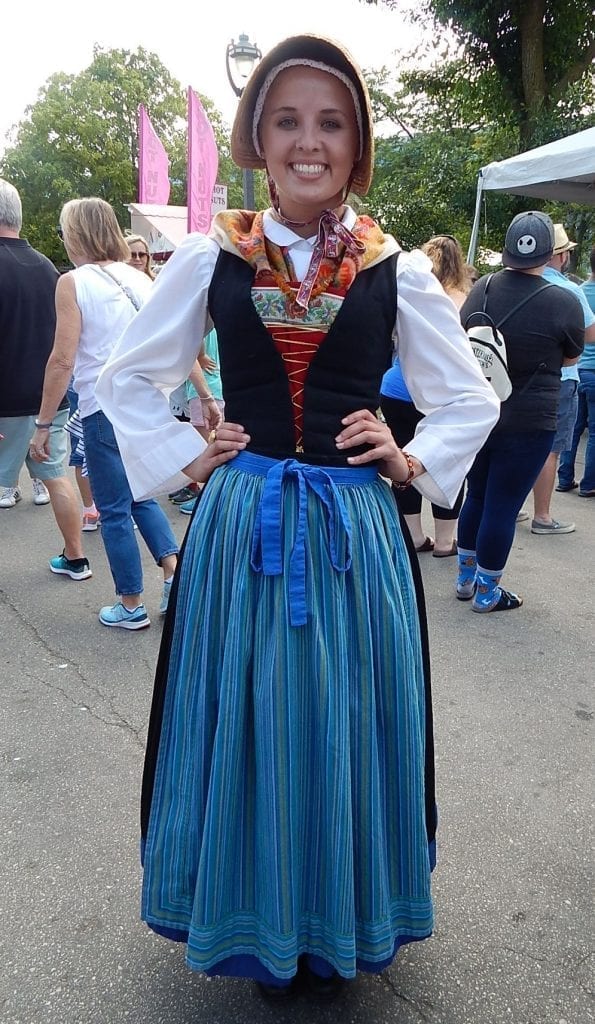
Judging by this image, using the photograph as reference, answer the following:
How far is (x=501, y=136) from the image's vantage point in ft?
36.2

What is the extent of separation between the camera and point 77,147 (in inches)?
1076

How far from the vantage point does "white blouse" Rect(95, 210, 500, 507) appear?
140 cm

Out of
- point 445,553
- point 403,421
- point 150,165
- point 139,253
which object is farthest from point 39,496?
point 150,165

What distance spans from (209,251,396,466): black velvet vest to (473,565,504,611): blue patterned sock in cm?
228

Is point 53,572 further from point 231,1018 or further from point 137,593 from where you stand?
point 231,1018

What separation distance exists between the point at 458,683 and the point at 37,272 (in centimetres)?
282

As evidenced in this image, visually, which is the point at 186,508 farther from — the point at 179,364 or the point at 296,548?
the point at 296,548

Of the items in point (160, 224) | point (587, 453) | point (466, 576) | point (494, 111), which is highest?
point (494, 111)

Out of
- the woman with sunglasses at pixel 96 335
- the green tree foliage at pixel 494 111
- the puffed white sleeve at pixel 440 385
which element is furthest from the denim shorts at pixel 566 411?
the green tree foliage at pixel 494 111

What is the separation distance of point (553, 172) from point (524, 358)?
4.26 m

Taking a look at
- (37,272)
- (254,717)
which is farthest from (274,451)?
(37,272)

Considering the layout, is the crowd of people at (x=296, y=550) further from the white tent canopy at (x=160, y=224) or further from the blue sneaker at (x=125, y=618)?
the white tent canopy at (x=160, y=224)

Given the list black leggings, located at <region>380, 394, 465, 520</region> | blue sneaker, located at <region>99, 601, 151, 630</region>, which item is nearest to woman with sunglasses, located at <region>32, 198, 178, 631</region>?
blue sneaker, located at <region>99, 601, 151, 630</region>

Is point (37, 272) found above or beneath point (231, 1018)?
above
